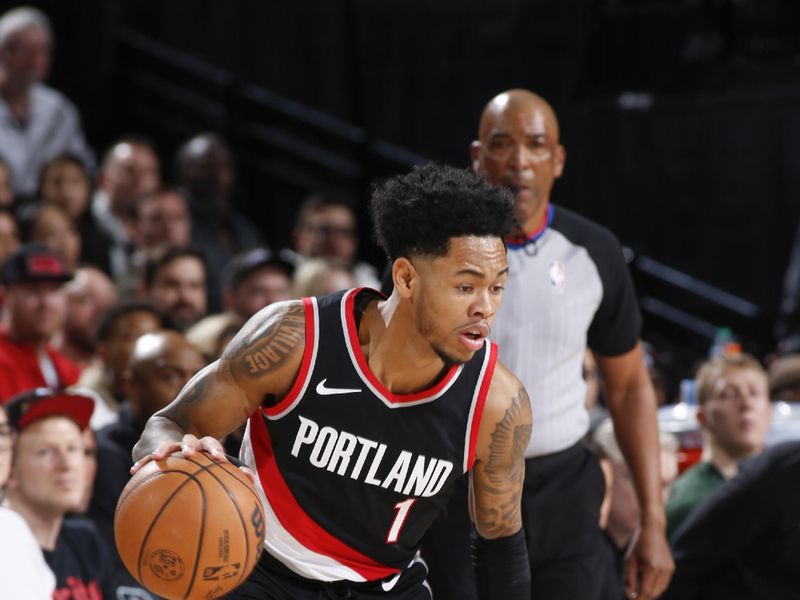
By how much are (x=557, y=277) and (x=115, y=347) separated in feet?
8.87

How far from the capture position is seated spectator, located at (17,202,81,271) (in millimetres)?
7184

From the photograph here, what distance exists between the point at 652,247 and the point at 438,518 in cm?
556

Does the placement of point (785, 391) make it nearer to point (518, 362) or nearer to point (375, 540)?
point (518, 362)

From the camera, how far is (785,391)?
22.0ft

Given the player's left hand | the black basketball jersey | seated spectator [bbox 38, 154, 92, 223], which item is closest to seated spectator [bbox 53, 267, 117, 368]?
seated spectator [bbox 38, 154, 92, 223]

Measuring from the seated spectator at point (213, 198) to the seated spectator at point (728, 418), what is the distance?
143 inches

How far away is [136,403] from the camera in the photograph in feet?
17.1

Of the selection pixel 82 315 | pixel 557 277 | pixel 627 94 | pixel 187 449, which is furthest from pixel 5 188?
pixel 187 449

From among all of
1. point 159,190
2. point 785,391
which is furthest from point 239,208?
point 785,391

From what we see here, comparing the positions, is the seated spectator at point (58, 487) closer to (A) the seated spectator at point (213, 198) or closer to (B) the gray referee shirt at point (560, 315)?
(B) the gray referee shirt at point (560, 315)

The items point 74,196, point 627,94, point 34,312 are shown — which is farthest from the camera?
point 627,94

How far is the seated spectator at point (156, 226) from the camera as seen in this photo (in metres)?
7.68

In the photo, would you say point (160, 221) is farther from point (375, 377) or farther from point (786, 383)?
point (375, 377)

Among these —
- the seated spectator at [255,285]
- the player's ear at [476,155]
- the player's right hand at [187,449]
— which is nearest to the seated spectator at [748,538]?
the player's ear at [476,155]
